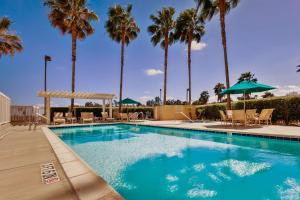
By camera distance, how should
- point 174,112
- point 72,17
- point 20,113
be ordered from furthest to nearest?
1. point 174,112
2. point 72,17
3. point 20,113

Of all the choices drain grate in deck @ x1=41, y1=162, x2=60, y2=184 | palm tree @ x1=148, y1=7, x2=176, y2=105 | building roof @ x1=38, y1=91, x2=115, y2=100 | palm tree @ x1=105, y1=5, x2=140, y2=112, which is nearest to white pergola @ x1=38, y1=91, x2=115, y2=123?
building roof @ x1=38, y1=91, x2=115, y2=100

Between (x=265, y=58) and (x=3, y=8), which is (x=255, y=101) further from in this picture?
(x=3, y=8)

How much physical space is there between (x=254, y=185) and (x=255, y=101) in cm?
1168

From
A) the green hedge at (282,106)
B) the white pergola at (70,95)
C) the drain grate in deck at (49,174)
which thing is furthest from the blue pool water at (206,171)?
the white pergola at (70,95)

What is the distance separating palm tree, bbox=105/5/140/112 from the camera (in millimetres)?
21219

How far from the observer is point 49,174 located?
294cm

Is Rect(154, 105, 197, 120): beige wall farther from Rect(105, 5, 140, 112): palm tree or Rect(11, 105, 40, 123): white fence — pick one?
Rect(11, 105, 40, 123): white fence

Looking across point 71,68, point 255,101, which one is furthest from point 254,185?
point 71,68

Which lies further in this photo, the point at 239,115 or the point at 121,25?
the point at 121,25

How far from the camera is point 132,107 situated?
25.8 metres

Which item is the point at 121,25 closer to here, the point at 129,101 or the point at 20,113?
the point at 129,101

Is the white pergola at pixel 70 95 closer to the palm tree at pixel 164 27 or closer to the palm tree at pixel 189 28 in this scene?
the palm tree at pixel 164 27

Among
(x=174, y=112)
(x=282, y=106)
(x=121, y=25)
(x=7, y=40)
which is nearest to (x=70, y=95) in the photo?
(x=7, y=40)

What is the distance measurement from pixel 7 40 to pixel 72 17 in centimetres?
607
